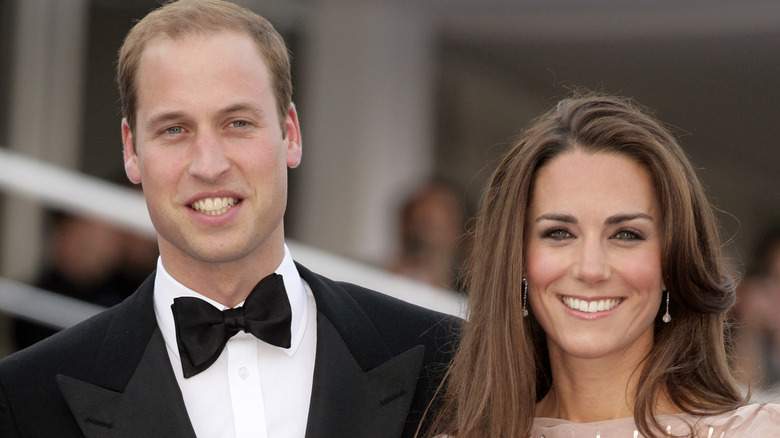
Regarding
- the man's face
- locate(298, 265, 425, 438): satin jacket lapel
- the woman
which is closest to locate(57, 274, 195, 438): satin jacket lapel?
the man's face

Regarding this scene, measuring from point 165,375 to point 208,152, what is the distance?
559mm

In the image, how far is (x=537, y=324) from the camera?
→ 3.38 meters

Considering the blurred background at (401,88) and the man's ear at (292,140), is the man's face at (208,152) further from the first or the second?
the blurred background at (401,88)

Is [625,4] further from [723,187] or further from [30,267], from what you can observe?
[723,187]

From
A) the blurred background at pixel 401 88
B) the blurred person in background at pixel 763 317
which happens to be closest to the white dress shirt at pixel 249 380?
the blurred background at pixel 401 88

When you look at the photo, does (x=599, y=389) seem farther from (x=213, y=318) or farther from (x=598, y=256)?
(x=213, y=318)

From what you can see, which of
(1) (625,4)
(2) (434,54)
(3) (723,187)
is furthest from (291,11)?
(3) (723,187)

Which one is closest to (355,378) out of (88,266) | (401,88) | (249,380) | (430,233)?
(249,380)

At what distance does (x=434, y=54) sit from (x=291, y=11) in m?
→ 1.37

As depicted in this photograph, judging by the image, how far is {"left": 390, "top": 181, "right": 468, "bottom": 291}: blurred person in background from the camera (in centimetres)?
577

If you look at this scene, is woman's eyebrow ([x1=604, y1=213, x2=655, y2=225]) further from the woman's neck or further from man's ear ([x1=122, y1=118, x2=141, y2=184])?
man's ear ([x1=122, y1=118, x2=141, y2=184])

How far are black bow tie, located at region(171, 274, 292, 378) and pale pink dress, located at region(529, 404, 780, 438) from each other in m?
0.71

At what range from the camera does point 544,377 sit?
340cm

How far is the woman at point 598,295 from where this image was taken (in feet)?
10.1
